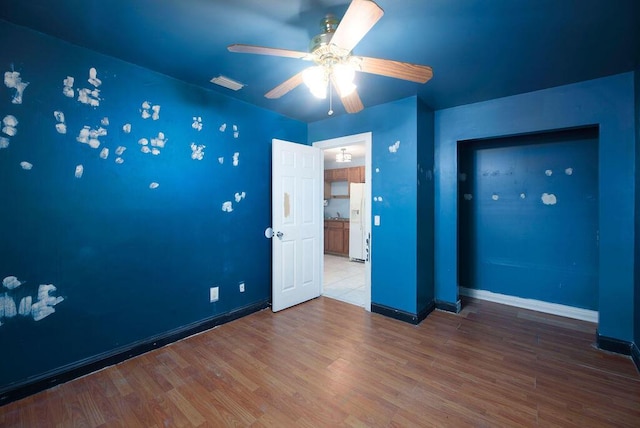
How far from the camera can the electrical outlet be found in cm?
278

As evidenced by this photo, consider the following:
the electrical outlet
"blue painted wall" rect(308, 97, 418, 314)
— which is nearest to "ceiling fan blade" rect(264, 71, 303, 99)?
"blue painted wall" rect(308, 97, 418, 314)

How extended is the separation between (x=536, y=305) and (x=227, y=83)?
4.30 m

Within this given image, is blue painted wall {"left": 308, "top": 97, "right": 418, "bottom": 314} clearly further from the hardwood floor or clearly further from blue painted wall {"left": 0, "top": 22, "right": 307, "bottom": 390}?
blue painted wall {"left": 0, "top": 22, "right": 307, "bottom": 390}

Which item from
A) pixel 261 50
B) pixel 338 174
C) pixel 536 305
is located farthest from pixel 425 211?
pixel 338 174

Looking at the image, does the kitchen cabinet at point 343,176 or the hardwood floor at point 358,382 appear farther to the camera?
the kitchen cabinet at point 343,176

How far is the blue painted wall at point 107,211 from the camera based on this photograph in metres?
1.77

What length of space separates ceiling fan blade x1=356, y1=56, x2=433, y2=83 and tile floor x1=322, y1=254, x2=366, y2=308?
2672 millimetres

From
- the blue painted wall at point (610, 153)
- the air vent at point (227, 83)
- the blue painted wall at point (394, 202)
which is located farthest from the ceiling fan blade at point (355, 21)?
the blue painted wall at point (610, 153)

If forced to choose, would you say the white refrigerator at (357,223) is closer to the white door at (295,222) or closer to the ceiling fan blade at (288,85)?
the white door at (295,222)

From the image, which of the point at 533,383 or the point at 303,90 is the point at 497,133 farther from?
the point at 533,383

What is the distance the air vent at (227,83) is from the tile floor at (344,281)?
2.82 metres

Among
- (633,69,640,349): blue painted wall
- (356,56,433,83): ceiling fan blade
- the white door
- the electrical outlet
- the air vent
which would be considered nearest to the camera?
(356,56,433,83): ceiling fan blade

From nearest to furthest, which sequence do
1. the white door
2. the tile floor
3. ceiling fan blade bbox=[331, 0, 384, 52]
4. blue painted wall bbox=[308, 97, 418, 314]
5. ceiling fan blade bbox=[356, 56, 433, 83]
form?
ceiling fan blade bbox=[331, 0, 384, 52], ceiling fan blade bbox=[356, 56, 433, 83], blue painted wall bbox=[308, 97, 418, 314], the white door, the tile floor

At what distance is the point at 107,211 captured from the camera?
2.11 metres
